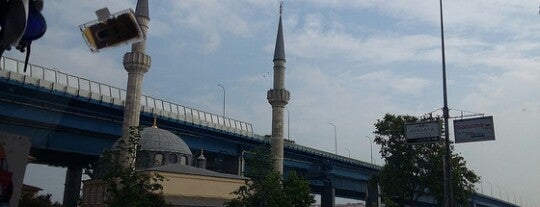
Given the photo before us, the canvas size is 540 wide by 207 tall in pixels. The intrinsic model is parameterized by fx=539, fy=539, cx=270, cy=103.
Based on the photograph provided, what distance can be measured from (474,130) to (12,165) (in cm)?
2846

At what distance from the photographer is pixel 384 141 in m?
50.2

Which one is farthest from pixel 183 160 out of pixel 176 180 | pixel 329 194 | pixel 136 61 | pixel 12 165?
pixel 12 165

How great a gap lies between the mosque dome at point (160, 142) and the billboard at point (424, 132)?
31659 mm

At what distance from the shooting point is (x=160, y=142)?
197 feet

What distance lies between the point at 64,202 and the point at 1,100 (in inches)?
990

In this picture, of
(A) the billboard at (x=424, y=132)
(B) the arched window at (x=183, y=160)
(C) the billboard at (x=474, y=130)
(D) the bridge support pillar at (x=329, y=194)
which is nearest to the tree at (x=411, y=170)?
(A) the billboard at (x=424, y=132)

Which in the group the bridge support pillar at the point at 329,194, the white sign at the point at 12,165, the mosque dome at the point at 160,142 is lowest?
the white sign at the point at 12,165

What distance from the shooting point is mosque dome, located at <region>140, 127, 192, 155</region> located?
5872 centimetres

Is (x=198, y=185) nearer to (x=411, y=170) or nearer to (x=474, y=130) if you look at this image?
(x=411, y=170)

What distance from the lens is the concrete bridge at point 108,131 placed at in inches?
1951

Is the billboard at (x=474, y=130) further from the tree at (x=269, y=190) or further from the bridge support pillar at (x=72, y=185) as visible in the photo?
the bridge support pillar at (x=72, y=185)

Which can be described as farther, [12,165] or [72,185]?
[72,185]

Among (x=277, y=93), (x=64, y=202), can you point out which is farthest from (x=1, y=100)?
(x=277, y=93)

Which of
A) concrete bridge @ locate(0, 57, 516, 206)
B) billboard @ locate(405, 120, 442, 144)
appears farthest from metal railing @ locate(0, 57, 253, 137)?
billboard @ locate(405, 120, 442, 144)
